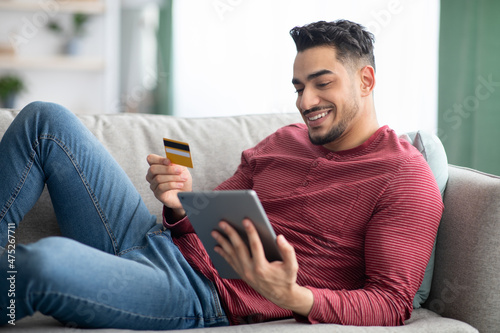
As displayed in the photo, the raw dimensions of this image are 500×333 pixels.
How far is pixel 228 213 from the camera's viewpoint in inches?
41.4

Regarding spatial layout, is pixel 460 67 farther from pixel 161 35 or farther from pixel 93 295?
pixel 93 295

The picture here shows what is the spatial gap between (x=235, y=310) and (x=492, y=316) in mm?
596

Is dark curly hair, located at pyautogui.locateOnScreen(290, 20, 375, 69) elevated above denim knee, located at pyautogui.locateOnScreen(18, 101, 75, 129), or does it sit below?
above

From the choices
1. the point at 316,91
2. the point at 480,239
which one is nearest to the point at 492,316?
the point at 480,239

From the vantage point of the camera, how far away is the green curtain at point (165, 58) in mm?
4043

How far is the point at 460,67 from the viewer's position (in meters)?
2.99

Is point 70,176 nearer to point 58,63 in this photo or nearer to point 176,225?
point 176,225

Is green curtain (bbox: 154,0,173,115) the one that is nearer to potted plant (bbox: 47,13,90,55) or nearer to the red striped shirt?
potted plant (bbox: 47,13,90,55)

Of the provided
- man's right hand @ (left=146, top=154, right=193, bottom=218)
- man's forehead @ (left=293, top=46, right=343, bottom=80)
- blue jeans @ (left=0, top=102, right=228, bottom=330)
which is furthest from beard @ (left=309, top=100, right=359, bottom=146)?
blue jeans @ (left=0, top=102, right=228, bottom=330)

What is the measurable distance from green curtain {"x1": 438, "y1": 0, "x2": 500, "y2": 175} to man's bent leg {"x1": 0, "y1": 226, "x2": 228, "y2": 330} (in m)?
2.10

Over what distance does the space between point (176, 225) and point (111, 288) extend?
345 millimetres

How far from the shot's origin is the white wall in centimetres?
323

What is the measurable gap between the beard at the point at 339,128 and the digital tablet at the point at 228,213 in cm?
50

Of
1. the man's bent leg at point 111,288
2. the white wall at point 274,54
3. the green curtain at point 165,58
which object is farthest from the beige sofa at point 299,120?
the green curtain at point 165,58
